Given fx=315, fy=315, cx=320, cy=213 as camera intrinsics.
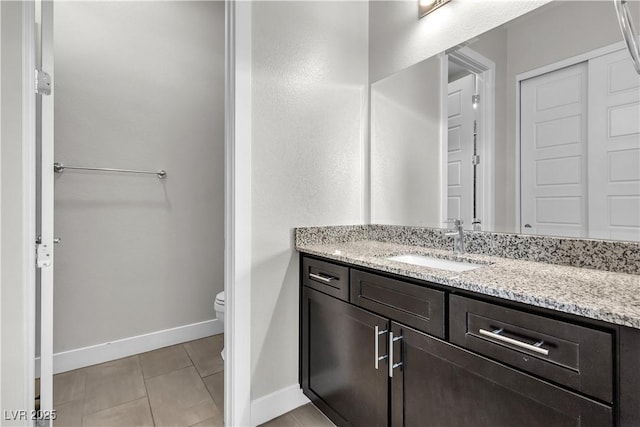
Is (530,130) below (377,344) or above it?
above

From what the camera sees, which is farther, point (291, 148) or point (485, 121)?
point (291, 148)

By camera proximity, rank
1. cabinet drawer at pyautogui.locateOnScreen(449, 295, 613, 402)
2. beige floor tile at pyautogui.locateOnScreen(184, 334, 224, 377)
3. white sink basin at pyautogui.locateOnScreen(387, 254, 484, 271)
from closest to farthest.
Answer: cabinet drawer at pyautogui.locateOnScreen(449, 295, 613, 402) < white sink basin at pyautogui.locateOnScreen(387, 254, 484, 271) < beige floor tile at pyautogui.locateOnScreen(184, 334, 224, 377)

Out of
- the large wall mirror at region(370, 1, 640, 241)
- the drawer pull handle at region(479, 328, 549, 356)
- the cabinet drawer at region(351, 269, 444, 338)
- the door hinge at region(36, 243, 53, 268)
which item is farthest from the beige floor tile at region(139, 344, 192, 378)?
the drawer pull handle at region(479, 328, 549, 356)

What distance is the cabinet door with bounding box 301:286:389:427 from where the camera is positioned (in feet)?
4.03

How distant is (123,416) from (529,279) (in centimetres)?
195

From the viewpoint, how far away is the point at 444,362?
990 millimetres

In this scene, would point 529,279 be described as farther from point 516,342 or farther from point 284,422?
point 284,422

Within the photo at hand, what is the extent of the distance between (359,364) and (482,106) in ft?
4.31

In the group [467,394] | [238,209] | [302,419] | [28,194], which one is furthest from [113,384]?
[467,394]

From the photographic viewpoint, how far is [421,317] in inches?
41.8

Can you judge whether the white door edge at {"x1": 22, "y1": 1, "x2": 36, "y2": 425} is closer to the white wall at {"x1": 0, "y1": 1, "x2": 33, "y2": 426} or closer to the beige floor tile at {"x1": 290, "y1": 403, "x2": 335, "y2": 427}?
the white wall at {"x1": 0, "y1": 1, "x2": 33, "y2": 426}

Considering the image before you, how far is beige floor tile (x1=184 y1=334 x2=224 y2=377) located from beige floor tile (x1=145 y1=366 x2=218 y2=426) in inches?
2.9

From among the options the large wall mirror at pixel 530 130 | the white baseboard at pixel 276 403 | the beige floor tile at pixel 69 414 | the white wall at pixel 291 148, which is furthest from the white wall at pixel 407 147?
the beige floor tile at pixel 69 414

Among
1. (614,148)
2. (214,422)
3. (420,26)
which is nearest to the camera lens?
(614,148)
